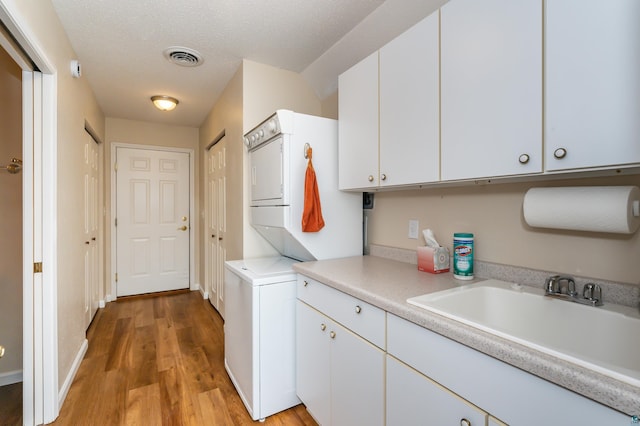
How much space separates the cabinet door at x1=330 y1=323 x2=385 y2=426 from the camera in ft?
3.97

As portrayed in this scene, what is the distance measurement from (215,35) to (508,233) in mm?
2204

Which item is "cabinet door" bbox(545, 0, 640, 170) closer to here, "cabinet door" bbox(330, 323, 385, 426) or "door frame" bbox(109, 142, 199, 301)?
"cabinet door" bbox(330, 323, 385, 426)

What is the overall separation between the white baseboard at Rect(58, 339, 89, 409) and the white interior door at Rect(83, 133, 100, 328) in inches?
13.8

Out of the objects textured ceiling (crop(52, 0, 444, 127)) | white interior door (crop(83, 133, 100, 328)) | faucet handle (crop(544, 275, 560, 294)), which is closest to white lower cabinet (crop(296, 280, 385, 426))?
faucet handle (crop(544, 275, 560, 294))

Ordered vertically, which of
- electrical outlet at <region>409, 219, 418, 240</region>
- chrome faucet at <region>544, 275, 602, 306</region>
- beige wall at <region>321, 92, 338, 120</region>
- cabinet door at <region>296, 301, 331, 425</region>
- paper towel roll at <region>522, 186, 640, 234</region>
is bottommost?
cabinet door at <region>296, 301, 331, 425</region>

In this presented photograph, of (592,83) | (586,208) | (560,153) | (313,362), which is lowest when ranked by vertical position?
(313,362)

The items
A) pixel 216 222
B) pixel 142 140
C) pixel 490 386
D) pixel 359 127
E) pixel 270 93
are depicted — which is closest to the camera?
pixel 490 386

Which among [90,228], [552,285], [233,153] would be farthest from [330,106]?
[90,228]

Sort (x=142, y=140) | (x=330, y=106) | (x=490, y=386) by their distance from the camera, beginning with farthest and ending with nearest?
(x=142, y=140) < (x=330, y=106) < (x=490, y=386)

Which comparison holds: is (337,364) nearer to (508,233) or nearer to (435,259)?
(435,259)

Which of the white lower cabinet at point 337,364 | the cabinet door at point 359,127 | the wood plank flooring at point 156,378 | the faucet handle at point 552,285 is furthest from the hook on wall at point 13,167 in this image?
the faucet handle at point 552,285

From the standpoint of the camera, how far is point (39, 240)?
170 cm

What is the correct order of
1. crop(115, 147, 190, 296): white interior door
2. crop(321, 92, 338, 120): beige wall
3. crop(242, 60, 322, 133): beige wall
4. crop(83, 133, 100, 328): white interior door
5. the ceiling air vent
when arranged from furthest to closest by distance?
crop(115, 147, 190, 296): white interior door
crop(83, 133, 100, 328): white interior door
crop(321, 92, 338, 120): beige wall
crop(242, 60, 322, 133): beige wall
the ceiling air vent

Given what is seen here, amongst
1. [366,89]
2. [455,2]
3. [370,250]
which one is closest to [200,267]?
[370,250]
